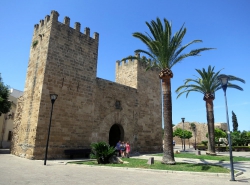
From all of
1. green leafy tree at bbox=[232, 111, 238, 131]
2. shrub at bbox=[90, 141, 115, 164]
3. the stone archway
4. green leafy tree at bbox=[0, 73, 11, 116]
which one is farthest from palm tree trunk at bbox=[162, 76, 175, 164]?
green leafy tree at bbox=[232, 111, 238, 131]

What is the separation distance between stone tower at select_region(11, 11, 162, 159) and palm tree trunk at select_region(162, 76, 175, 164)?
5.74m

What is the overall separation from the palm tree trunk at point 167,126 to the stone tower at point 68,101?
574cm

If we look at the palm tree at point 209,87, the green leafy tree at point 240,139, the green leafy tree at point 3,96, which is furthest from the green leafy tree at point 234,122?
the green leafy tree at point 3,96

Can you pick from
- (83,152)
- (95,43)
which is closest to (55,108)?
(83,152)

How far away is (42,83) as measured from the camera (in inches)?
479

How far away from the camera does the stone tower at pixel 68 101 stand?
1208cm

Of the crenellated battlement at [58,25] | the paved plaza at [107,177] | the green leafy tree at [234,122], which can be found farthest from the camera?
the green leafy tree at [234,122]

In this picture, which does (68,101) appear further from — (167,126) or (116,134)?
(167,126)

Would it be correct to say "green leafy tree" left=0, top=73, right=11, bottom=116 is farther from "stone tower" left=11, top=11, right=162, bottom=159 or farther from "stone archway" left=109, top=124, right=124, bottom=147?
→ "stone archway" left=109, top=124, right=124, bottom=147

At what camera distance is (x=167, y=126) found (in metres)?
10.8

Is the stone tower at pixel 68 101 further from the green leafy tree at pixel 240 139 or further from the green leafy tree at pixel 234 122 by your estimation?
the green leafy tree at pixel 234 122

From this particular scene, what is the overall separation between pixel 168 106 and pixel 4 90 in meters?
14.5

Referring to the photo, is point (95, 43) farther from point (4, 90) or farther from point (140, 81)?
point (4, 90)

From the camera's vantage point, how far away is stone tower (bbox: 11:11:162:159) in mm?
12078
